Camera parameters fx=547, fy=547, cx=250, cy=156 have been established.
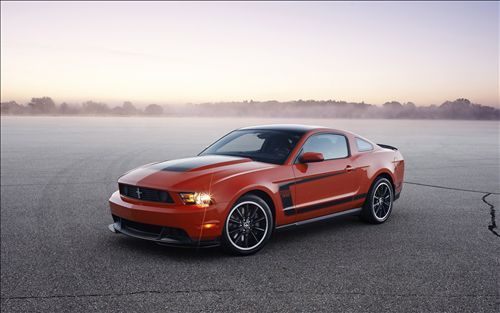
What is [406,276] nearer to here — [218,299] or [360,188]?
[218,299]

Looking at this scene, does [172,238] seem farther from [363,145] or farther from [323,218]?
[363,145]

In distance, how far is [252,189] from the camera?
627 cm

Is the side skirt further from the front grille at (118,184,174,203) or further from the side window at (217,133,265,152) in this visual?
the front grille at (118,184,174,203)

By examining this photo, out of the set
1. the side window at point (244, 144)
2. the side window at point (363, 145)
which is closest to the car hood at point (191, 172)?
the side window at point (244, 144)

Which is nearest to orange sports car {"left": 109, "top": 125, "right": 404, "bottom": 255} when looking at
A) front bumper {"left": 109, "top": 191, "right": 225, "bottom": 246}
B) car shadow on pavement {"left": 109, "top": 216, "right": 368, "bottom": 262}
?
front bumper {"left": 109, "top": 191, "right": 225, "bottom": 246}

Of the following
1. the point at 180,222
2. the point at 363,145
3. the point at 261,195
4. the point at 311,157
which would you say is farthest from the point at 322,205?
the point at 180,222

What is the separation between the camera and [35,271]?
5.90 m

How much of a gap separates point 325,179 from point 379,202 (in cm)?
145

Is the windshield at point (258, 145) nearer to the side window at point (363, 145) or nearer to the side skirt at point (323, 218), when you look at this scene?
the side skirt at point (323, 218)

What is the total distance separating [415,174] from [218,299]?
37.4ft

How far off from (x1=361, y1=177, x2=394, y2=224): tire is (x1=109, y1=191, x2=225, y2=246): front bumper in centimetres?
284

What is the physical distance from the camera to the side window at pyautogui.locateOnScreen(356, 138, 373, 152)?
26.5 feet

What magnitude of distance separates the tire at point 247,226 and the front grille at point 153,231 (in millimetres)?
481

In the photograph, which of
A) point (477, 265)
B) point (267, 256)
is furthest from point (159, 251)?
point (477, 265)
